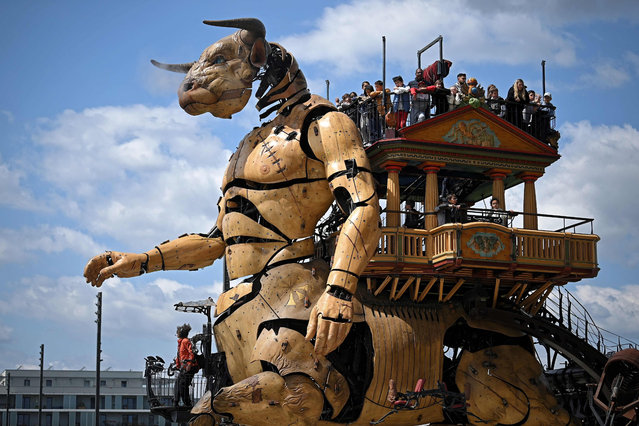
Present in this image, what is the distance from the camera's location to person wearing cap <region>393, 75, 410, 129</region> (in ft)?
38.8

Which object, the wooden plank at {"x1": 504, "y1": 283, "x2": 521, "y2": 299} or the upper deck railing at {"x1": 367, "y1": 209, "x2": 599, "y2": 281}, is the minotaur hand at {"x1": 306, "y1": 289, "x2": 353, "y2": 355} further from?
the wooden plank at {"x1": 504, "y1": 283, "x2": 521, "y2": 299}

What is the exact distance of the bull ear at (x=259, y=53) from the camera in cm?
1029

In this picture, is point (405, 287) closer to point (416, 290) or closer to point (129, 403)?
point (416, 290)

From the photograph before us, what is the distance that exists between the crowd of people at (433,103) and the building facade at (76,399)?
35907mm

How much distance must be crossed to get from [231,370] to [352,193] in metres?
2.35

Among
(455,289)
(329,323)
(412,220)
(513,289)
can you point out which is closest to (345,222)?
(329,323)

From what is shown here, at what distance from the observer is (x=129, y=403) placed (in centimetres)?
4812

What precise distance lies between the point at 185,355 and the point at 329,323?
3342 mm

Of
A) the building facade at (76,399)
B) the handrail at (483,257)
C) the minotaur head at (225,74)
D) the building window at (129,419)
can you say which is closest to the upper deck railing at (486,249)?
the handrail at (483,257)

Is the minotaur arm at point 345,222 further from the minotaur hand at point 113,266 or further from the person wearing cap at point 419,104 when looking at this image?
the minotaur hand at point 113,266

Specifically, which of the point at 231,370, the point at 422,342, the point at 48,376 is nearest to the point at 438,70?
the point at 422,342

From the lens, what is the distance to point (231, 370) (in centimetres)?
1038

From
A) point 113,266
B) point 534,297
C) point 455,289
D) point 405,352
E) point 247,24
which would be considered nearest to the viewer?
point 247,24

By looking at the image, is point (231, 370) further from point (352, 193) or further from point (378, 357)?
point (352, 193)
